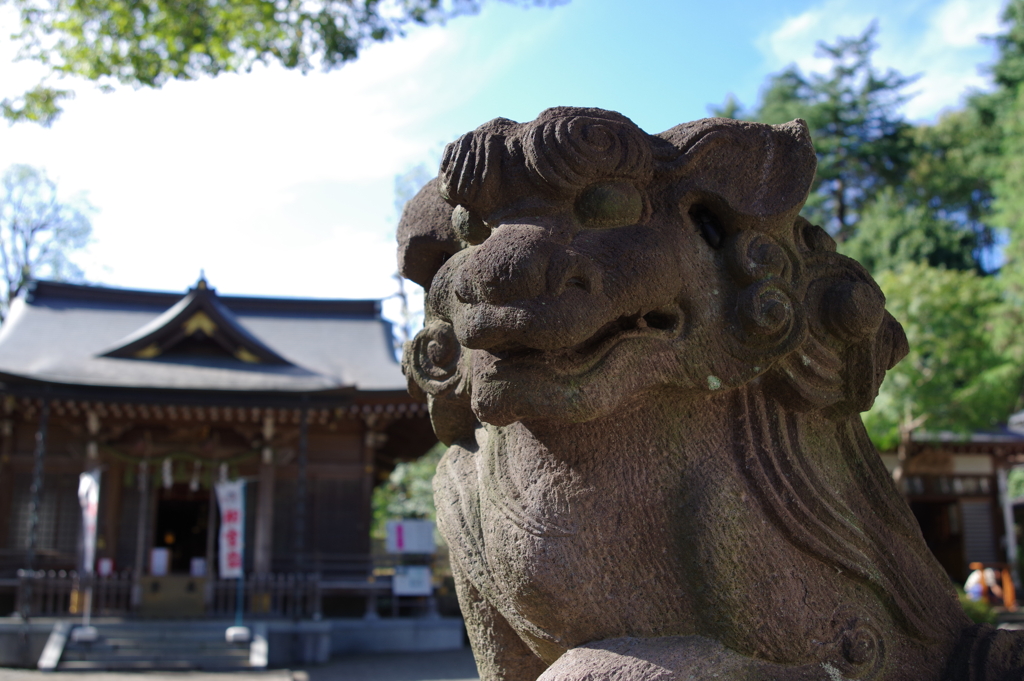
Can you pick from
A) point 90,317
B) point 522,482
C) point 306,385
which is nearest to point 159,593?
point 306,385

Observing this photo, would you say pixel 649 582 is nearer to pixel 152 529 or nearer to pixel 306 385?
pixel 306 385

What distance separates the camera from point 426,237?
7.12ft

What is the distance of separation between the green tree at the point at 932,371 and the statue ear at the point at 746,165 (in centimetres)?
1029

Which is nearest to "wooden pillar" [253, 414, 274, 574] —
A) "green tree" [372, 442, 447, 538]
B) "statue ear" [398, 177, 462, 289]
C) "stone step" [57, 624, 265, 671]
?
"stone step" [57, 624, 265, 671]

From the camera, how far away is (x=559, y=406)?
1683mm

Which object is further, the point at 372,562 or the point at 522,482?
the point at 372,562

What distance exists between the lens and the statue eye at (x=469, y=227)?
1.98m

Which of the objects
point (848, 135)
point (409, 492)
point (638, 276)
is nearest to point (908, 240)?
point (848, 135)

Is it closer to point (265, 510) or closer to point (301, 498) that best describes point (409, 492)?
point (265, 510)

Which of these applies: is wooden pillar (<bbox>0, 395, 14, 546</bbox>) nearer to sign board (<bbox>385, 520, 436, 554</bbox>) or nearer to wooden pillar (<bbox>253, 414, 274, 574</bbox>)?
wooden pillar (<bbox>253, 414, 274, 574</bbox>)

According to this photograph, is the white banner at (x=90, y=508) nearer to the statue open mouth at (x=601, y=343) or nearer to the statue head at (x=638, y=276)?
the statue head at (x=638, y=276)

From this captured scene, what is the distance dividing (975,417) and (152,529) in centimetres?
1174

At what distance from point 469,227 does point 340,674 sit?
8071 millimetres

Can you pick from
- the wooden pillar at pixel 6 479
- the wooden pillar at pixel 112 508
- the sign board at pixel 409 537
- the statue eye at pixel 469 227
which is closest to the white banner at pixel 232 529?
the sign board at pixel 409 537
